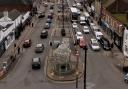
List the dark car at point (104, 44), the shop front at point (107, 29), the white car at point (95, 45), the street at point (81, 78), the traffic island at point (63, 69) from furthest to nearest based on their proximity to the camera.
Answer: the shop front at point (107, 29) → the dark car at point (104, 44) → the white car at point (95, 45) → the traffic island at point (63, 69) → the street at point (81, 78)

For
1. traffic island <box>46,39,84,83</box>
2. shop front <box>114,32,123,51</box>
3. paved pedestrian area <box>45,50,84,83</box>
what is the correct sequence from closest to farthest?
paved pedestrian area <box>45,50,84,83</box>
traffic island <box>46,39,84,83</box>
shop front <box>114,32,123,51</box>

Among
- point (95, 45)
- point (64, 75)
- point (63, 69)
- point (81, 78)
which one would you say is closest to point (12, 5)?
point (95, 45)

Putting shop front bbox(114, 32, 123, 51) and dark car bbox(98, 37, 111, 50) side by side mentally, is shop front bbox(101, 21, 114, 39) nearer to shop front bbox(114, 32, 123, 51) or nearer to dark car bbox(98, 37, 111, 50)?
shop front bbox(114, 32, 123, 51)

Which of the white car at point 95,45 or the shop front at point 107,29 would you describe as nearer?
the white car at point 95,45

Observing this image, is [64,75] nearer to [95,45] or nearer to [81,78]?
[81,78]

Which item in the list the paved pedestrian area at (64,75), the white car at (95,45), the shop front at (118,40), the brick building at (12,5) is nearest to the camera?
the paved pedestrian area at (64,75)

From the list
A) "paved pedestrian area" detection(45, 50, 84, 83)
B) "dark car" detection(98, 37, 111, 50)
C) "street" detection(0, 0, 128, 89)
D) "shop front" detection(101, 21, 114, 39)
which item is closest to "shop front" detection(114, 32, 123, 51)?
"street" detection(0, 0, 128, 89)

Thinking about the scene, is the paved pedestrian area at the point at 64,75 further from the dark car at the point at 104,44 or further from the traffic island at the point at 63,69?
the dark car at the point at 104,44

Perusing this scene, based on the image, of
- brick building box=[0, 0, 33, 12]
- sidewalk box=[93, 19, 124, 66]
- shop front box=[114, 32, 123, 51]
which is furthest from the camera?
brick building box=[0, 0, 33, 12]

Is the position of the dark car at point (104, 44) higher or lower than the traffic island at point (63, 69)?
lower

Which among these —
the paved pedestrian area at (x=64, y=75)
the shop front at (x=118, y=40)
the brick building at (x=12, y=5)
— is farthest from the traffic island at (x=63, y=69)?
the brick building at (x=12, y=5)

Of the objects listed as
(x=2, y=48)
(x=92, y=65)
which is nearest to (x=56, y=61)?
(x=92, y=65)

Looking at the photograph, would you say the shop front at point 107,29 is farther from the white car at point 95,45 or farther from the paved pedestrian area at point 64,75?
the paved pedestrian area at point 64,75

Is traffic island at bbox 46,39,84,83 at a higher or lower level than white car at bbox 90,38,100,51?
higher
